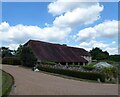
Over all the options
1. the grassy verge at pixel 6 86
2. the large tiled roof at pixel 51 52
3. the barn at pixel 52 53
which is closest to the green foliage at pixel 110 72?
the grassy verge at pixel 6 86

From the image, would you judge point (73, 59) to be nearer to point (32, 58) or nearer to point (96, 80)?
point (32, 58)

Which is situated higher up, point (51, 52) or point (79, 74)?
point (51, 52)

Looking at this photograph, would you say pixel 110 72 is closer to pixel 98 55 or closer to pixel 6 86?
pixel 6 86

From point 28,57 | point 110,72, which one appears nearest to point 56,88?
point 110,72

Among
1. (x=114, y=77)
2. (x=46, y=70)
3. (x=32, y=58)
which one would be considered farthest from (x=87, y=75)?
(x=32, y=58)

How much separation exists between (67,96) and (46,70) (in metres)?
22.2

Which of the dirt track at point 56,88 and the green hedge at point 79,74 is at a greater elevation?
the green hedge at point 79,74

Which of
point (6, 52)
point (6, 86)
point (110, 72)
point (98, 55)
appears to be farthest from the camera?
point (98, 55)

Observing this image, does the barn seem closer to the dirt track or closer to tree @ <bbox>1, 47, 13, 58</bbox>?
tree @ <bbox>1, 47, 13, 58</bbox>

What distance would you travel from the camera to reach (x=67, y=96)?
39.0 feet

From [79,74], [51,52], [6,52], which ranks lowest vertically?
[79,74]

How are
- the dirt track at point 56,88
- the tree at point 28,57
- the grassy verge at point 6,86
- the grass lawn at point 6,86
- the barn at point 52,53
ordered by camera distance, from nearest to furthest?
the grassy verge at point 6,86, the grass lawn at point 6,86, the dirt track at point 56,88, the tree at point 28,57, the barn at point 52,53

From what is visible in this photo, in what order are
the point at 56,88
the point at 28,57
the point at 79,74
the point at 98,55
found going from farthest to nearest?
the point at 98,55 < the point at 28,57 < the point at 79,74 < the point at 56,88

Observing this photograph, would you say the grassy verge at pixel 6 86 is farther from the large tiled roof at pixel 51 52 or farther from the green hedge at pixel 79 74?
the large tiled roof at pixel 51 52
